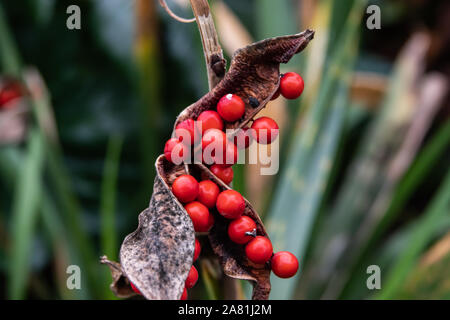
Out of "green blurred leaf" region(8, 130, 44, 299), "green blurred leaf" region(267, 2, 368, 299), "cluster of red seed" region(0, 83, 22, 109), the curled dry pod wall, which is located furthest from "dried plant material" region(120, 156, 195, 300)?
"cluster of red seed" region(0, 83, 22, 109)

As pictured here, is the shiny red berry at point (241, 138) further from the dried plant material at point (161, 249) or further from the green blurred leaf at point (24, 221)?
the green blurred leaf at point (24, 221)

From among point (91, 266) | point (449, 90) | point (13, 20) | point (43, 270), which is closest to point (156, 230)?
point (91, 266)

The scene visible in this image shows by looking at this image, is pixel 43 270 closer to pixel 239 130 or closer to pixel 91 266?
pixel 91 266

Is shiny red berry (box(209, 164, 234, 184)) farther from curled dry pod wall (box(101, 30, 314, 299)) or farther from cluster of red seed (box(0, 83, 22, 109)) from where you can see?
cluster of red seed (box(0, 83, 22, 109))

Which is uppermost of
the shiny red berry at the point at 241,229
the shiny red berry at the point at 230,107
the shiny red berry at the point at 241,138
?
the shiny red berry at the point at 230,107

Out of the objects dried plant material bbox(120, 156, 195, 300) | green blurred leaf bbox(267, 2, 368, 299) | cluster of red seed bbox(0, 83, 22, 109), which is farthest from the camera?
cluster of red seed bbox(0, 83, 22, 109)

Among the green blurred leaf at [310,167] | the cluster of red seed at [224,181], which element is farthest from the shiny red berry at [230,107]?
the green blurred leaf at [310,167]

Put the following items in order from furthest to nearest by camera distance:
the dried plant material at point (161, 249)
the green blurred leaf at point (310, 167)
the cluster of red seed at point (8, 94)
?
the cluster of red seed at point (8, 94), the green blurred leaf at point (310, 167), the dried plant material at point (161, 249)
